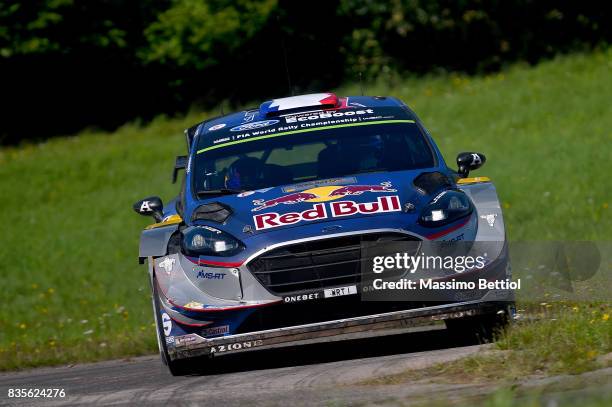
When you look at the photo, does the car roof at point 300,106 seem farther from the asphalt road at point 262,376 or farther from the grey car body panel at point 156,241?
the asphalt road at point 262,376

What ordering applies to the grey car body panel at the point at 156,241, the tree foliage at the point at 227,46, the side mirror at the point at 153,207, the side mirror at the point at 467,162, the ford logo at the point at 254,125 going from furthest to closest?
1. the tree foliage at the point at 227,46
2. the ford logo at the point at 254,125
3. the side mirror at the point at 153,207
4. the side mirror at the point at 467,162
5. the grey car body panel at the point at 156,241

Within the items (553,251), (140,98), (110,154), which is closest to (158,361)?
(553,251)

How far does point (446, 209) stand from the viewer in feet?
26.4

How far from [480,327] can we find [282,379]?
5.66 feet

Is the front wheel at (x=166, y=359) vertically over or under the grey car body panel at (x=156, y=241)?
under

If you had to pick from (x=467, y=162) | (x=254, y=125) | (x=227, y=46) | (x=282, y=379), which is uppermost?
(x=254, y=125)

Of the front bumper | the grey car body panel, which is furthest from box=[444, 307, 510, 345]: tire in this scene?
the grey car body panel

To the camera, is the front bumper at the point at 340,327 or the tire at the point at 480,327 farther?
the tire at the point at 480,327

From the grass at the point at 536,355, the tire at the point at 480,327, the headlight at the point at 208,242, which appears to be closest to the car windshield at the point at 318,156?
the headlight at the point at 208,242

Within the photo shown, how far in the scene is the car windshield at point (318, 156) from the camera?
920 centimetres

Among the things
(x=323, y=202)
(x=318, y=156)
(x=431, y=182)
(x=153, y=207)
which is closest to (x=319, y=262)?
(x=323, y=202)

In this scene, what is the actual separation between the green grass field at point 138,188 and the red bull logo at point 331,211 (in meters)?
1.12

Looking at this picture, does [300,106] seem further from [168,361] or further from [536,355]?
[536,355]

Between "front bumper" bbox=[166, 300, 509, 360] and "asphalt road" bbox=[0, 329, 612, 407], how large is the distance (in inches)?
8.0
